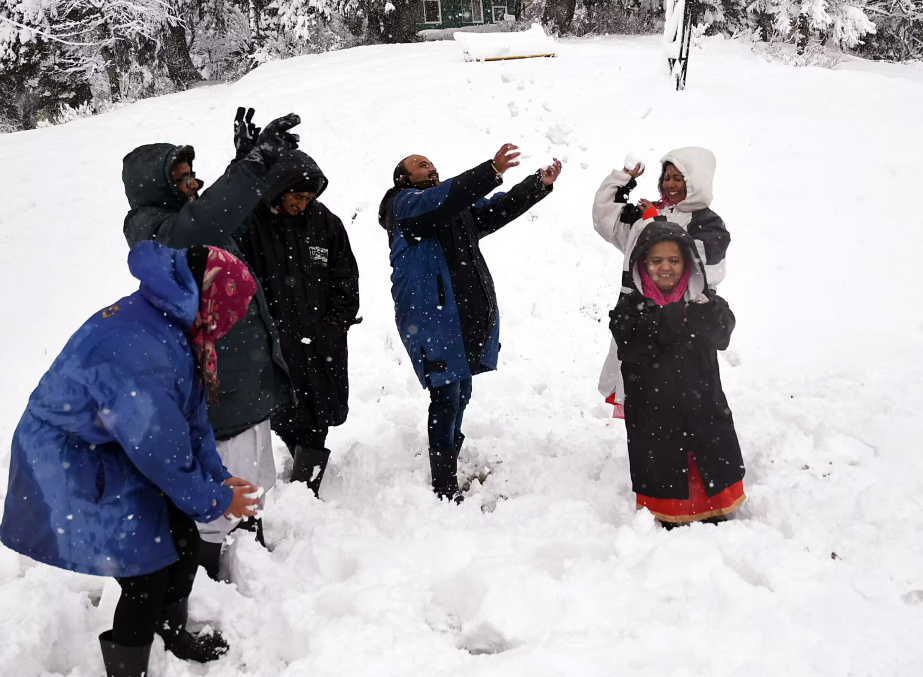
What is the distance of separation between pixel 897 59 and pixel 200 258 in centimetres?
2305

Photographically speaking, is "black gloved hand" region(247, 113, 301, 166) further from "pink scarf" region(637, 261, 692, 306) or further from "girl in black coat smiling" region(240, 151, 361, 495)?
"pink scarf" region(637, 261, 692, 306)

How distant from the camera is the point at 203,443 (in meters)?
2.47


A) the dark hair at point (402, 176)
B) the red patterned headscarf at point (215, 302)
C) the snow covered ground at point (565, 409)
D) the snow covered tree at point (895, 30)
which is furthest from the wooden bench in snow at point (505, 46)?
the snow covered tree at point (895, 30)

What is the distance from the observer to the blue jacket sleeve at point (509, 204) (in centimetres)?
387

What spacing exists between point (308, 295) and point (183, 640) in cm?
179

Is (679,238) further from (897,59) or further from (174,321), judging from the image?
(897,59)

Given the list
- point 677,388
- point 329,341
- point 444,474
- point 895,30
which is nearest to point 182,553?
point 329,341

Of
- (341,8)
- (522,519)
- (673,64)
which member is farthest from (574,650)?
(341,8)

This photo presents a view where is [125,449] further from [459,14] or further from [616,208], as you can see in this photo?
[459,14]

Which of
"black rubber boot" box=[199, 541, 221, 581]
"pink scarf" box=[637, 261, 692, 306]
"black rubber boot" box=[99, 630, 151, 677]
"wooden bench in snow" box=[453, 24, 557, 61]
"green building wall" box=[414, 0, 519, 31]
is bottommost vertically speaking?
"black rubber boot" box=[199, 541, 221, 581]

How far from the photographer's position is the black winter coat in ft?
9.27

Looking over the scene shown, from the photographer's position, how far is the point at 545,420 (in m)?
5.00

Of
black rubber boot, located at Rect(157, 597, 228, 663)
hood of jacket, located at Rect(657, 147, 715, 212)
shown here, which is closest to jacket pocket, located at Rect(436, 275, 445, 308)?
hood of jacket, located at Rect(657, 147, 715, 212)

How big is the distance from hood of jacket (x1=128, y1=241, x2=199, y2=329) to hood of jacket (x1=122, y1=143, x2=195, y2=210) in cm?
81
